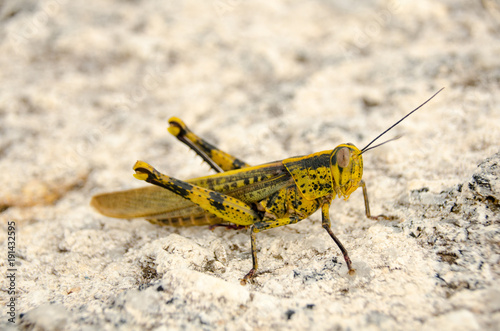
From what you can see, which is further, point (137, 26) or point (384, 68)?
point (137, 26)

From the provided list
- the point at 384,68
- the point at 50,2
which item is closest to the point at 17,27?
the point at 50,2

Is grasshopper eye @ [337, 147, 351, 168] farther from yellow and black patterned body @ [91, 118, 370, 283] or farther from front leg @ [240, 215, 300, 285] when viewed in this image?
front leg @ [240, 215, 300, 285]

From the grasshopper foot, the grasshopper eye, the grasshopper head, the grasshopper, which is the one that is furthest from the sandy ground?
the grasshopper eye

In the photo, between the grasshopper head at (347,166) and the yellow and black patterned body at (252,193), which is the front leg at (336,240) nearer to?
the yellow and black patterned body at (252,193)

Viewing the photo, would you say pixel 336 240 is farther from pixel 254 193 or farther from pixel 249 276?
pixel 254 193

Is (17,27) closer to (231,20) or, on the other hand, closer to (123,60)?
(123,60)
